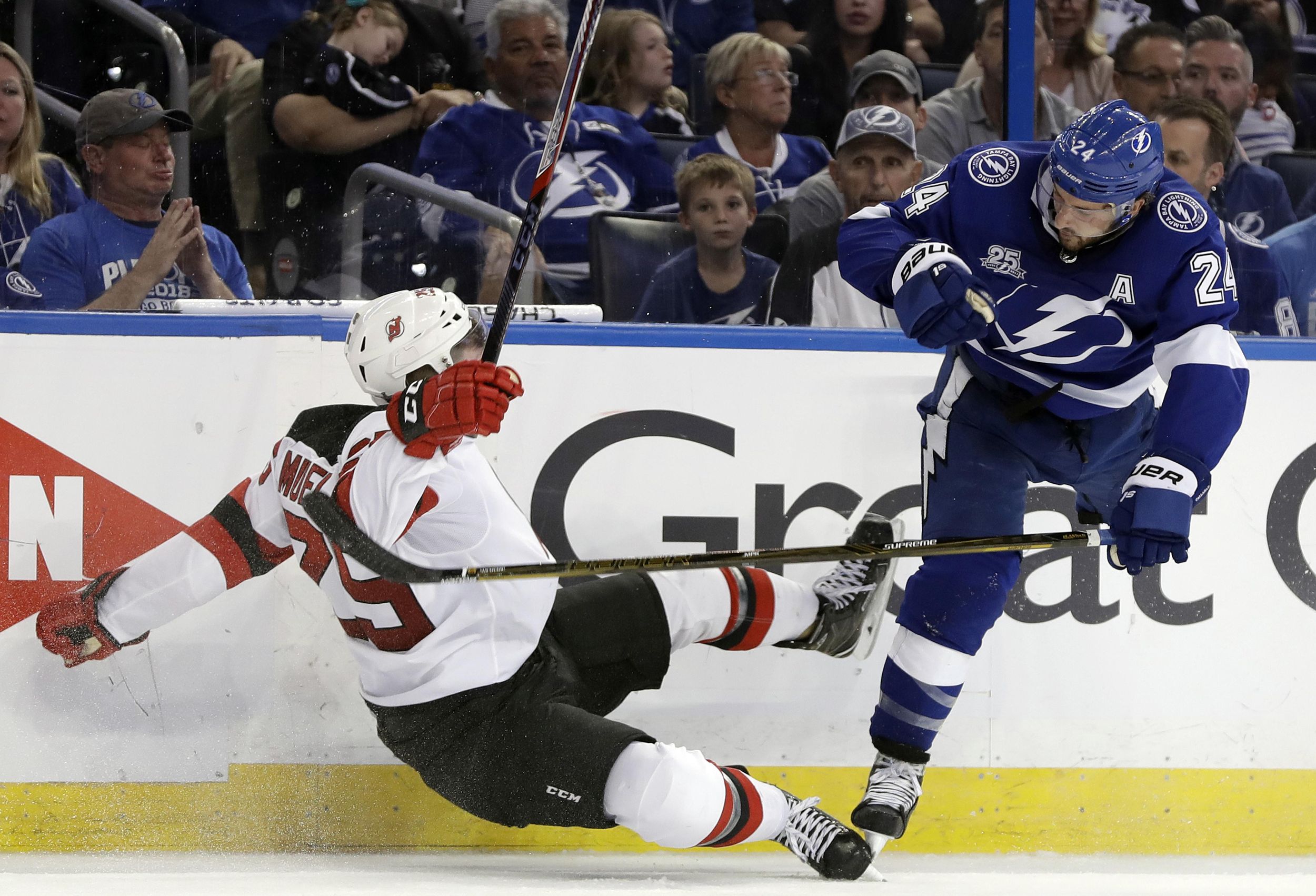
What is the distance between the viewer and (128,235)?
2957mm

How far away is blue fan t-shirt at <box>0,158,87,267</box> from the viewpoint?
9.50 feet

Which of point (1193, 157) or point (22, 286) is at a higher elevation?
point (1193, 157)

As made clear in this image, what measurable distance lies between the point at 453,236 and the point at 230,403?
0.67 metres

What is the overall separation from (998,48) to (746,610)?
1.51 meters

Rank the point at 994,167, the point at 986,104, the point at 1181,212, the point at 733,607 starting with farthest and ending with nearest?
the point at 986,104 → the point at 733,607 → the point at 994,167 → the point at 1181,212

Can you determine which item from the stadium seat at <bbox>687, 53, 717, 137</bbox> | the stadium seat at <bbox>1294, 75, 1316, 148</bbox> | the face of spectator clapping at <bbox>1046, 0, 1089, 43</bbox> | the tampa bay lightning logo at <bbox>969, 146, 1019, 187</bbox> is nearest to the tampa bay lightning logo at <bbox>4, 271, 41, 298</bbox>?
the stadium seat at <bbox>687, 53, 717, 137</bbox>

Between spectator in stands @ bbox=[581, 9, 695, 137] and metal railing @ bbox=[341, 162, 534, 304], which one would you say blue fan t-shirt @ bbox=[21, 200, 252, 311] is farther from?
spectator in stands @ bbox=[581, 9, 695, 137]

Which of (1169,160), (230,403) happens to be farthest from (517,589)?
(1169,160)

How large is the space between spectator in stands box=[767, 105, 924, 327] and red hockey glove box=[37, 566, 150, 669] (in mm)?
1601

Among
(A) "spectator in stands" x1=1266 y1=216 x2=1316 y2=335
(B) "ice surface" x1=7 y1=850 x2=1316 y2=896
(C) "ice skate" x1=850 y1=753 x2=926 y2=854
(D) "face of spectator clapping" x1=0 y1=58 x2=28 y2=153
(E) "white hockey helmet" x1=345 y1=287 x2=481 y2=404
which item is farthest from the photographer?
(A) "spectator in stands" x1=1266 y1=216 x2=1316 y2=335

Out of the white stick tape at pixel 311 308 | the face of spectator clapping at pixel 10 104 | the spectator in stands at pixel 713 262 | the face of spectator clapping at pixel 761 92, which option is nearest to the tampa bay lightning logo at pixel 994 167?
the spectator in stands at pixel 713 262

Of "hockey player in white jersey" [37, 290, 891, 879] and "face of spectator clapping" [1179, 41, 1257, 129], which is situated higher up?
"face of spectator clapping" [1179, 41, 1257, 129]

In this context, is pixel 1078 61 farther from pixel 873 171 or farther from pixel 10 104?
pixel 10 104

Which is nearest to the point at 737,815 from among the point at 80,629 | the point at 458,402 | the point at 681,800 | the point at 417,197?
the point at 681,800
